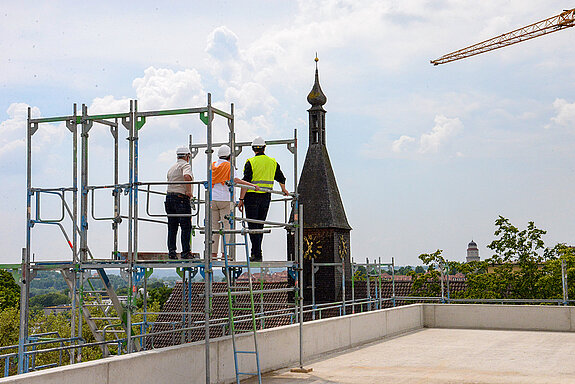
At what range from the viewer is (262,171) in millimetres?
12867

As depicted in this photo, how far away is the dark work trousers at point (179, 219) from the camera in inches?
456

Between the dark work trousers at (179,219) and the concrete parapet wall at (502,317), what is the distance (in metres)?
12.6

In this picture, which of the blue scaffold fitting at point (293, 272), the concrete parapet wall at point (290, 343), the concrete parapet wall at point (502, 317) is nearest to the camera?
the concrete parapet wall at point (290, 343)

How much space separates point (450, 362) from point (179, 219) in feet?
19.7

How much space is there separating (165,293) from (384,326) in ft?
199

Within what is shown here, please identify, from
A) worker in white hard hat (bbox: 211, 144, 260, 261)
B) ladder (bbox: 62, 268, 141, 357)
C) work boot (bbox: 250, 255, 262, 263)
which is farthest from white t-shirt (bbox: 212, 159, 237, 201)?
ladder (bbox: 62, 268, 141, 357)

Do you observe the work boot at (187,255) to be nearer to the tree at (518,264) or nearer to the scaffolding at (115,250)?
the scaffolding at (115,250)

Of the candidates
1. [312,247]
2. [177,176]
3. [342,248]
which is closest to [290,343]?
[177,176]

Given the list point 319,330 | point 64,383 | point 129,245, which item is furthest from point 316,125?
point 64,383

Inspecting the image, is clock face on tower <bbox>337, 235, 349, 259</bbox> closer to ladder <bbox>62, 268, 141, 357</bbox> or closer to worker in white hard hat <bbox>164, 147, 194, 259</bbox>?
ladder <bbox>62, 268, 141, 357</bbox>

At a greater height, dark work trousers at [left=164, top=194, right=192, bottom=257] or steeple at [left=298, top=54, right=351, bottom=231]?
steeple at [left=298, top=54, right=351, bottom=231]

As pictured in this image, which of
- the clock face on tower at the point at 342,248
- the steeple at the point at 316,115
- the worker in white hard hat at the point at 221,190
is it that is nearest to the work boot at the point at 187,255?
the worker in white hard hat at the point at 221,190

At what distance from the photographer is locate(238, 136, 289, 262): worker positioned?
1285 cm

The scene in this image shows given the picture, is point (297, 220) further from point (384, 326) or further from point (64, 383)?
point (64, 383)
